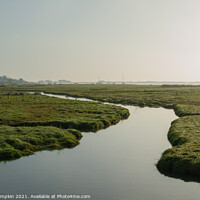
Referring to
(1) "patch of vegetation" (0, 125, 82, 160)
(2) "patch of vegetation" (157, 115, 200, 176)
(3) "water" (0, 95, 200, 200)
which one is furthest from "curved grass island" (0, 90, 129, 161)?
(2) "patch of vegetation" (157, 115, 200, 176)

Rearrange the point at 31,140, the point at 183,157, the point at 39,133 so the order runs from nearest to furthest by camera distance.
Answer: the point at 183,157 < the point at 31,140 < the point at 39,133

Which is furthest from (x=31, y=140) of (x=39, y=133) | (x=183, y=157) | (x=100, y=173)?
(x=183, y=157)

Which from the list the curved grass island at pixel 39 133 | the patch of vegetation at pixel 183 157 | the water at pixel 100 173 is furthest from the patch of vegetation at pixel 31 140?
the patch of vegetation at pixel 183 157

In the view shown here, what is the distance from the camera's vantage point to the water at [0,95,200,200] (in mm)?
18312

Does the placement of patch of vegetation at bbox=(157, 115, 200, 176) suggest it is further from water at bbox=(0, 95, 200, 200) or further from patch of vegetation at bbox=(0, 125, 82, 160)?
patch of vegetation at bbox=(0, 125, 82, 160)

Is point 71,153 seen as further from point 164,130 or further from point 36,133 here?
point 164,130

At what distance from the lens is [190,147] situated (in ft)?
82.0

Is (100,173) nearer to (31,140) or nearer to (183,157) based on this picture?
(183,157)

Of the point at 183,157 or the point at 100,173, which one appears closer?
the point at 100,173

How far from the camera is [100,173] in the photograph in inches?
852

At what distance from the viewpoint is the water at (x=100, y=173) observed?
18312 millimetres

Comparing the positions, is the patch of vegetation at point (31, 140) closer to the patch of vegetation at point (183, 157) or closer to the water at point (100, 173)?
the water at point (100, 173)

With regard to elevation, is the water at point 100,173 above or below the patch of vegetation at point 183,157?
below

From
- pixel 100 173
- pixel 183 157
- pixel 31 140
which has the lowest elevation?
pixel 100 173
